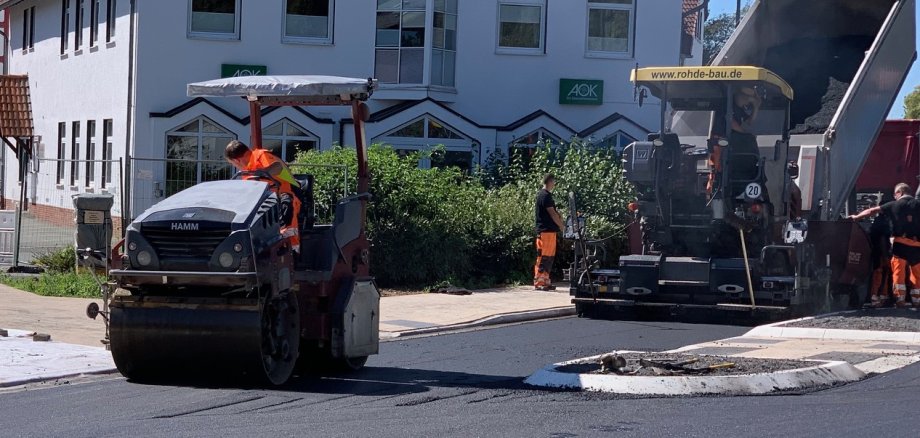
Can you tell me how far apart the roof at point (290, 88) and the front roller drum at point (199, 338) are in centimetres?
176

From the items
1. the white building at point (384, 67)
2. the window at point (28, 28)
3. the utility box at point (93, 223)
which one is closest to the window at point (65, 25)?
the white building at point (384, 67)

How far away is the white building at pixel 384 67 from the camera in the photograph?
89.0 ft

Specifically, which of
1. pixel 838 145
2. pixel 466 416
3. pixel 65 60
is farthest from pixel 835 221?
pixel 65 60

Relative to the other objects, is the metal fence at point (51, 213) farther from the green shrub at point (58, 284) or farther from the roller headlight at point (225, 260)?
the roller headlight at point (225, 260)

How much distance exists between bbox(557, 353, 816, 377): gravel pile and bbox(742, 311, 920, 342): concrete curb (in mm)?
2752

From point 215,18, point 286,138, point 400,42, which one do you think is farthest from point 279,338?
point 400,42

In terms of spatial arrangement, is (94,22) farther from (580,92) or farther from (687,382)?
(687,382)

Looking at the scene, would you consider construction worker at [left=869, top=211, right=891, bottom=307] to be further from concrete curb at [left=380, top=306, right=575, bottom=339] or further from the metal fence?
the metal fence

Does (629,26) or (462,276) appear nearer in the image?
(462,276)

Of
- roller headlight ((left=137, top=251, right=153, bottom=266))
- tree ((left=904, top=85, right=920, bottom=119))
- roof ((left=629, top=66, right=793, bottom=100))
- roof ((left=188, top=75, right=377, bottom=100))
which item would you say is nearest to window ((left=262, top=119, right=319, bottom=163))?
roof ((left=629, top=66, right=793, bottom=100))

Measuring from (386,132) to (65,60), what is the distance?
9738 mm

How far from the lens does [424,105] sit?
28016 millimetres

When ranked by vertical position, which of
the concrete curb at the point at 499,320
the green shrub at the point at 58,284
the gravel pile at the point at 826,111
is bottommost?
the concrete curb at the point at 499,320

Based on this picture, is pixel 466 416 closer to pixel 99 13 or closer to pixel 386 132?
pixel 386 132
